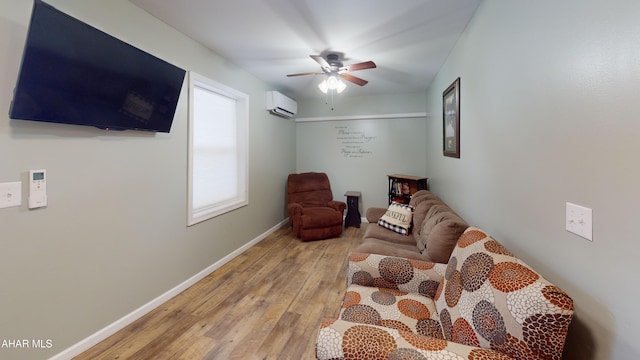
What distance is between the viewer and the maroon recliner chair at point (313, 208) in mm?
4016

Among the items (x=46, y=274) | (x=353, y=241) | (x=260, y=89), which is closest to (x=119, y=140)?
(x=46, y=274)

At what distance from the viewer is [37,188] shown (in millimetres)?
1535

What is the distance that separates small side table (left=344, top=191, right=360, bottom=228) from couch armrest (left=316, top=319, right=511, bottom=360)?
3.66 metres

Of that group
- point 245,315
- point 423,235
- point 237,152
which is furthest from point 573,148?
point 237,152

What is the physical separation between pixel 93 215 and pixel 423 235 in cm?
259

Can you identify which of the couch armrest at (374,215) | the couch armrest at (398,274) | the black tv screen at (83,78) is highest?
the black tv screen at (83,78)

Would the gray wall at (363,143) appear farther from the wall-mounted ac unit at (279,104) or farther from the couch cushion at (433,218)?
the couch cushion at (433,218)

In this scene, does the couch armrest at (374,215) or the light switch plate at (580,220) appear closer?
the light switch plate at (580,220)

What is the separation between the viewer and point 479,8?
2.01 m

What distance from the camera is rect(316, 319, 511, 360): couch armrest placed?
0.92 m

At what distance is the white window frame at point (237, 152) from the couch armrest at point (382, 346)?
2.17m

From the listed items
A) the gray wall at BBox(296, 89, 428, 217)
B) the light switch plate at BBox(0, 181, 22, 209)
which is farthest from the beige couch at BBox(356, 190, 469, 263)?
the light switch plate at BBox(0, 181, 22, 209)

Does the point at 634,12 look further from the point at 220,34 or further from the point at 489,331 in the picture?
the point at 220,34

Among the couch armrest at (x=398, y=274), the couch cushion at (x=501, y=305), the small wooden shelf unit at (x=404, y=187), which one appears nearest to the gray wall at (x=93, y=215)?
the couch armrest at (x=398, y=274)
